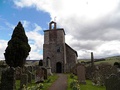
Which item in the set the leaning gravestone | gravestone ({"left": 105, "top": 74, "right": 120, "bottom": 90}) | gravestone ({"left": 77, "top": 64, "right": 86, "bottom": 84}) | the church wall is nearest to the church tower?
the church wall

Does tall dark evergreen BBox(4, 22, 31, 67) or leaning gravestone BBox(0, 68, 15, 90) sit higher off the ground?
tall dark evergreen BBox(4, 22, 31, 67)

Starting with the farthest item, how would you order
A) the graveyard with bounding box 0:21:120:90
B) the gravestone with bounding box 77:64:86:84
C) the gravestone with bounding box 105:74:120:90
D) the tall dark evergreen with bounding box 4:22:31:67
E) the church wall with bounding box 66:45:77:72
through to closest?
the church wall with bounding box 66:45:77:72
the tall dark evergreen with bounding box 4:22:31:67
the gravestone with bounding box 77:64:86:84
the graveyard with bounding box 0:21:120:90
the gravestone with bounding box 105:74:120:90

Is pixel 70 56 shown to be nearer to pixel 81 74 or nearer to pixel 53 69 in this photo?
pixel 53 69

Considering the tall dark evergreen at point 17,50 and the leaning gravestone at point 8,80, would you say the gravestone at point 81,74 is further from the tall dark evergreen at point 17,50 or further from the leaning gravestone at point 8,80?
the tall dark evergreen at point 17,50

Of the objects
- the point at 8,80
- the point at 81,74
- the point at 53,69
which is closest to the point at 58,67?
the point at 53,69

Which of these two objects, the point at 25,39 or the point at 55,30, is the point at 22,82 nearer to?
the point at 25,39

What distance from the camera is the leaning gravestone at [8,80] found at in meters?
8.05

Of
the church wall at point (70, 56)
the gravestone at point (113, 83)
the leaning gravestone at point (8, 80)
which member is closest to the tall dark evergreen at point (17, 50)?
the church wall at point (70, 56)

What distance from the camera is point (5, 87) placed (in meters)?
8.06

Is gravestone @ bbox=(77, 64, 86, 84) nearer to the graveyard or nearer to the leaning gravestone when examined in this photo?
the graveyard

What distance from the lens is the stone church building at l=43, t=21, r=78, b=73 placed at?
35.1m

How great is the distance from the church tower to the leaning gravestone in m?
26.8

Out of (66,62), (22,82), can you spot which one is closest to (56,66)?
(66,62)

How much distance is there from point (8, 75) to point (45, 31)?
98.6 ft
